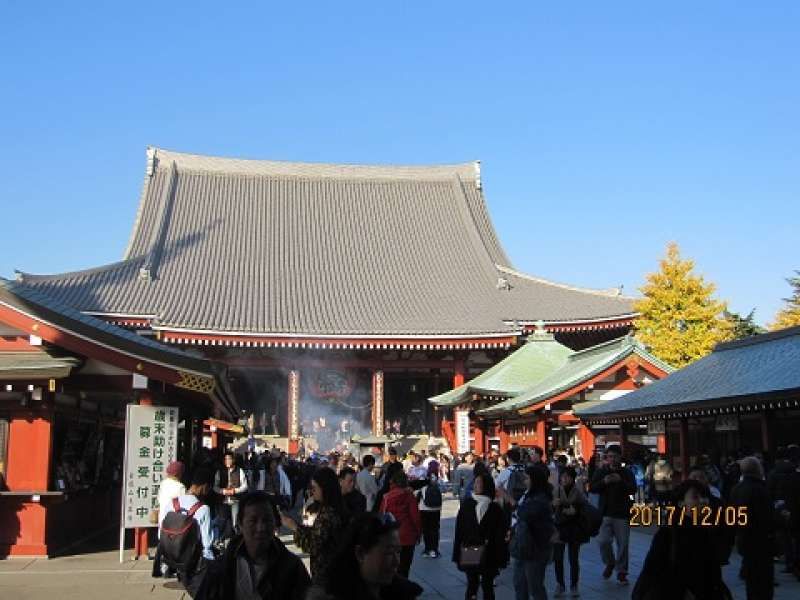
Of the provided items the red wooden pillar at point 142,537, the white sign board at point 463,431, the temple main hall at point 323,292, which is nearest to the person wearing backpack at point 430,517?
the red wooden pillar at point 142,537

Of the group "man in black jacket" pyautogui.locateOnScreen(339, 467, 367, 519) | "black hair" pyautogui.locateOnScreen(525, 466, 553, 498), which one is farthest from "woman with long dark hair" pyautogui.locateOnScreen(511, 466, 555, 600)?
"man in black jacket" pyautogui.locateOnScreen(339, 467, 367, 519)

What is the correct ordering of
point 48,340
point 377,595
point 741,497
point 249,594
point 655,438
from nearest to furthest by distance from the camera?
point 377,595
point 249,594
point 741,497
point 48,340
point 655,438

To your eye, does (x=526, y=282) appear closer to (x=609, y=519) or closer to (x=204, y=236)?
(x=204, y=236)

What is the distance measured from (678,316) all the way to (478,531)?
40389mm

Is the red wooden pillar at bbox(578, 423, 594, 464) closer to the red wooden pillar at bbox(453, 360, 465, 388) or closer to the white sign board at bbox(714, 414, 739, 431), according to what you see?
the white sign board at bbox(714, 414, 739, 431)

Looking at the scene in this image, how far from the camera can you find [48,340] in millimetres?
12570

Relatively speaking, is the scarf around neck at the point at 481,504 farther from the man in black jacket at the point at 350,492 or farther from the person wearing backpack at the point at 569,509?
the person wearing backpack at the point at 569,509

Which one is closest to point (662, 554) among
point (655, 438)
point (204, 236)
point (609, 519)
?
point (609, 519)

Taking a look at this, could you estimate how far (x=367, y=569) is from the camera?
364 centimetres

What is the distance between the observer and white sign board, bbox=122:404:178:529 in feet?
41.2

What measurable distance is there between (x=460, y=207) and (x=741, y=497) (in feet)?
117

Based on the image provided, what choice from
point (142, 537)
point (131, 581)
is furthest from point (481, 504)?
point (142, 537)

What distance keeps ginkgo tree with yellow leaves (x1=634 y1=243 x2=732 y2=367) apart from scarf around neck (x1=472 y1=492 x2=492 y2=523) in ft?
125

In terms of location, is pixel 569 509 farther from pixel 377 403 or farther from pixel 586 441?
pixel 377 403
